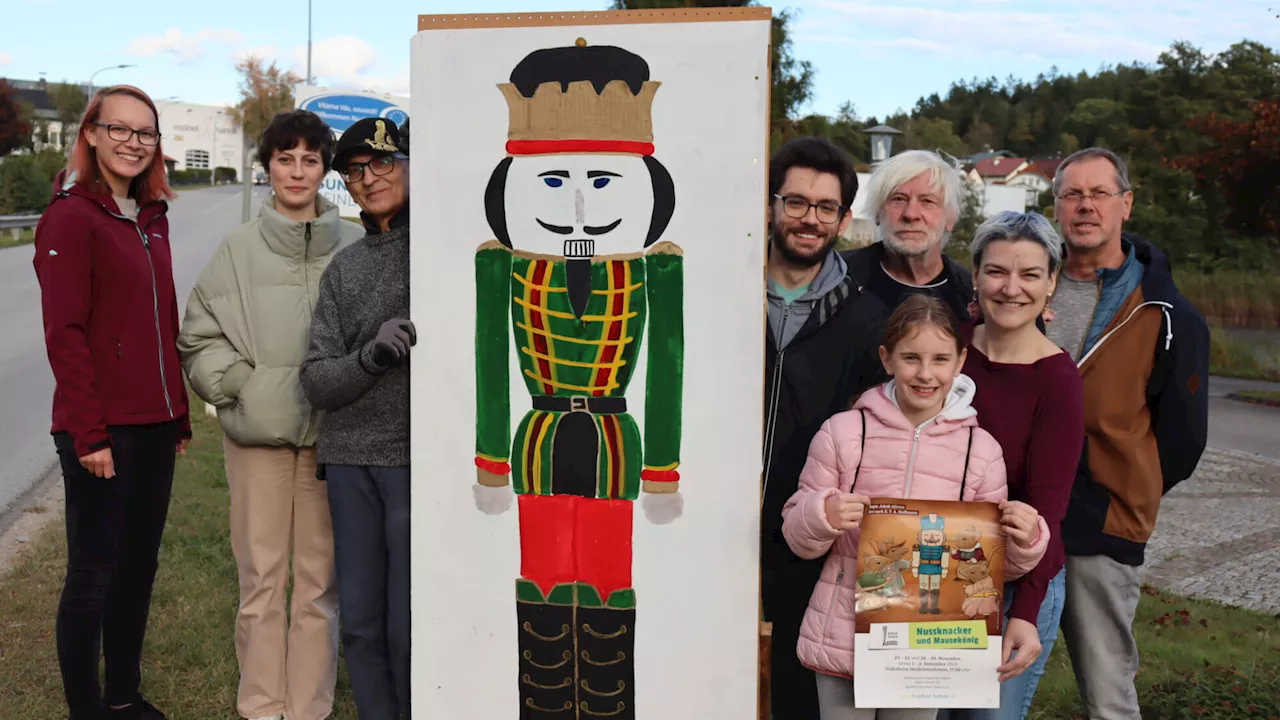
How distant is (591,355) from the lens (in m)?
2.57

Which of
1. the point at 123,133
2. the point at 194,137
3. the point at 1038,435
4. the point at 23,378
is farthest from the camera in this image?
the point at 194,137

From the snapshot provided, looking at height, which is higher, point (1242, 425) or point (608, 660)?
point (608, 660)

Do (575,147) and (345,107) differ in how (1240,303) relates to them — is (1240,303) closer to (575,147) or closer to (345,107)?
(345,107)

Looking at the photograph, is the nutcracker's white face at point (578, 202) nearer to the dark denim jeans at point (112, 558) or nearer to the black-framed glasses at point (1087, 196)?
the black-framed glasses at point (1087, 196)

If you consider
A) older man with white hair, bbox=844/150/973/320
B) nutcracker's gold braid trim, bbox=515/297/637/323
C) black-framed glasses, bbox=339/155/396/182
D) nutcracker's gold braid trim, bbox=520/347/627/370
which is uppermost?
black-framed glasses, bbox=339/155/396/182

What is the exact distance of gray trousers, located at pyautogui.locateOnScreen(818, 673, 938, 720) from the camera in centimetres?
246

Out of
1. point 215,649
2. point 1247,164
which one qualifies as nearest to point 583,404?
point 215,649

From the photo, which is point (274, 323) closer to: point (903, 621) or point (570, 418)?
point (570, 418)

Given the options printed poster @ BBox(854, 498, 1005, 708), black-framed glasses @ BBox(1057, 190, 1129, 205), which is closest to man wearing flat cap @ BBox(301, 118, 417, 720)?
printed poster @ BBox(854, 498, 1005, 708)

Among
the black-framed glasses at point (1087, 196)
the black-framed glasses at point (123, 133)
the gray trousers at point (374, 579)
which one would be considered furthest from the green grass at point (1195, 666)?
the black-framed glasses at point (123, 133)

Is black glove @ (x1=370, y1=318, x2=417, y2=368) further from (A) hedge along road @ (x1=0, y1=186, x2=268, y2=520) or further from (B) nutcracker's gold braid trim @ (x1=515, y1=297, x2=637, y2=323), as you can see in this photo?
(A) hedge along road @ (x1=0, y1=186, x2=268, y2=520)

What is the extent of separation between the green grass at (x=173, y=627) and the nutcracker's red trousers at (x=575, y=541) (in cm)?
145

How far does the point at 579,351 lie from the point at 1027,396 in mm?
1055

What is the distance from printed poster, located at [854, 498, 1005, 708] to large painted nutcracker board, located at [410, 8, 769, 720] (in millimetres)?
308
